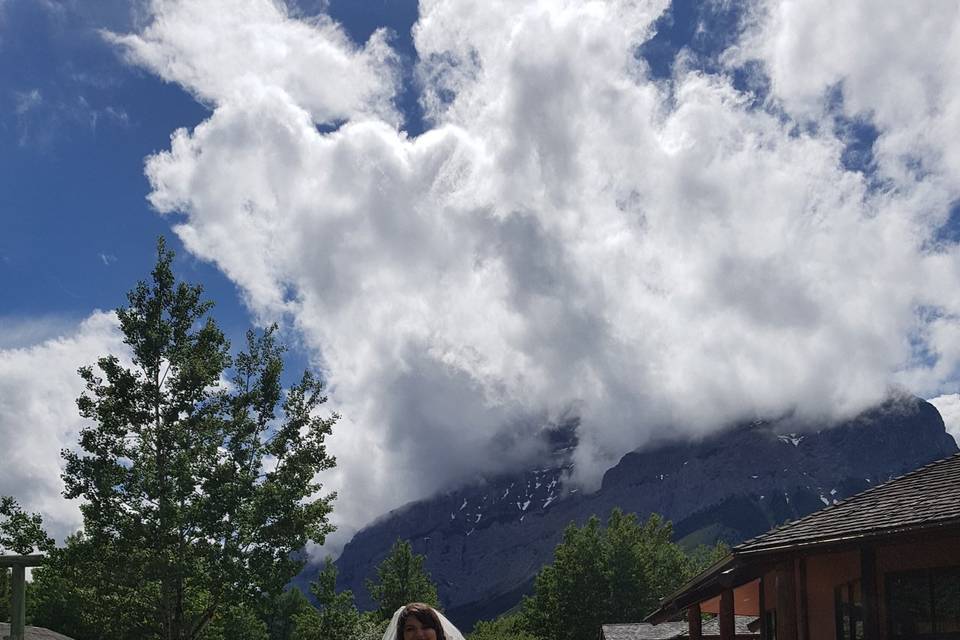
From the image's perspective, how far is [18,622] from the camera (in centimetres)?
1767

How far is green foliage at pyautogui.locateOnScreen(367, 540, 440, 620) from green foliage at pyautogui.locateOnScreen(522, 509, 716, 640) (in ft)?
32.2

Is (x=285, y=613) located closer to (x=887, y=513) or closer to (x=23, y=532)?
(x=23, y=532)

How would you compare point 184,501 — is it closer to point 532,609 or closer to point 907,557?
point 907,557

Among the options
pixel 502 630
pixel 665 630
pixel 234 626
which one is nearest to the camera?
pixel 665 630

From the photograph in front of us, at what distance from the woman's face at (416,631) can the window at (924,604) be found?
1264 cm

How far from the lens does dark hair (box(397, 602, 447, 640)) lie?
13.5ft

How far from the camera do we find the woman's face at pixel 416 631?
4027 mm

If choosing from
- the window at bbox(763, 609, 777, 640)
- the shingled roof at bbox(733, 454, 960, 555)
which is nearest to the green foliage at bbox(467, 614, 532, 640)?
the window at bbox(763, 609, 777, 640)

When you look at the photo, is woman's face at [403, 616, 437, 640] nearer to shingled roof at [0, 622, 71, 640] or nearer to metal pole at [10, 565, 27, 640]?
metal pole at [10, 565, 27, 640]

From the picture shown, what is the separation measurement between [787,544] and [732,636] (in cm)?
568

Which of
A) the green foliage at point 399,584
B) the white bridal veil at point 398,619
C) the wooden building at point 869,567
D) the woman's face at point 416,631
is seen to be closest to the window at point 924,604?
the wooden building at point 869,567

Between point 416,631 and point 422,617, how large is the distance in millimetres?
78

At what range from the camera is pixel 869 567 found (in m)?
14.6

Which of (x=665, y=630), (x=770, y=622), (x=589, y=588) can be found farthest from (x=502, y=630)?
(x=770, y=622)
